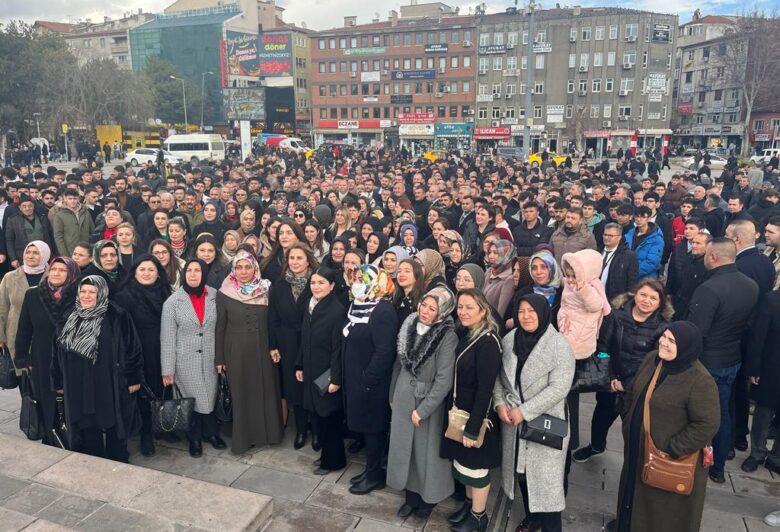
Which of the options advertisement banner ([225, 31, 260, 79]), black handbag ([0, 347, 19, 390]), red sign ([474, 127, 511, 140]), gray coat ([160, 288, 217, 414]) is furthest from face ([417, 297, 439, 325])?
advertisement banner ([225, 31, 260, 79])

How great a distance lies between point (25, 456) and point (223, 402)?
4.95 feet

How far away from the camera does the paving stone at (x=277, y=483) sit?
4.25 meters

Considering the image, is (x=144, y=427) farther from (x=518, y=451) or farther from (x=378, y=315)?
(x=518, y=451)

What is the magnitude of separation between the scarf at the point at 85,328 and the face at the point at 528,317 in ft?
10.1

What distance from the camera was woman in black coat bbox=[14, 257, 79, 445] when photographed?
14.0 feet

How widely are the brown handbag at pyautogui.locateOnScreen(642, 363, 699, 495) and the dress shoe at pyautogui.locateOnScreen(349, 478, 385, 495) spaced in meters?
1.92

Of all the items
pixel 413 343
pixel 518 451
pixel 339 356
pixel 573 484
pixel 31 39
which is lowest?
pixel 573 484

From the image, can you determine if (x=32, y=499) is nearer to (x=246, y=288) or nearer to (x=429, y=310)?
(x=246, y=288)

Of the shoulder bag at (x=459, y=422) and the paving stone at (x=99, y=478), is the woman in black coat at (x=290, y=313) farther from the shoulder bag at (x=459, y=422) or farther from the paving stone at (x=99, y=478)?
the shoulder bag at (x=459, y=422)

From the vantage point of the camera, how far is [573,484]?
171 inches

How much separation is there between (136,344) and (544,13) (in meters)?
61.1

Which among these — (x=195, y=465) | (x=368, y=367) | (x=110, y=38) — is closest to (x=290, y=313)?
(x=368, y=367)

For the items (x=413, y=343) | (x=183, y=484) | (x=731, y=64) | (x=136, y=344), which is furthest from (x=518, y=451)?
(x=731, y=64)

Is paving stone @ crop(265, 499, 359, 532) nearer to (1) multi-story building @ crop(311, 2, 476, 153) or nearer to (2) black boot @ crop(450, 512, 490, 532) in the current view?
(2) black boot @ crop(450, 512, 490, 532)
